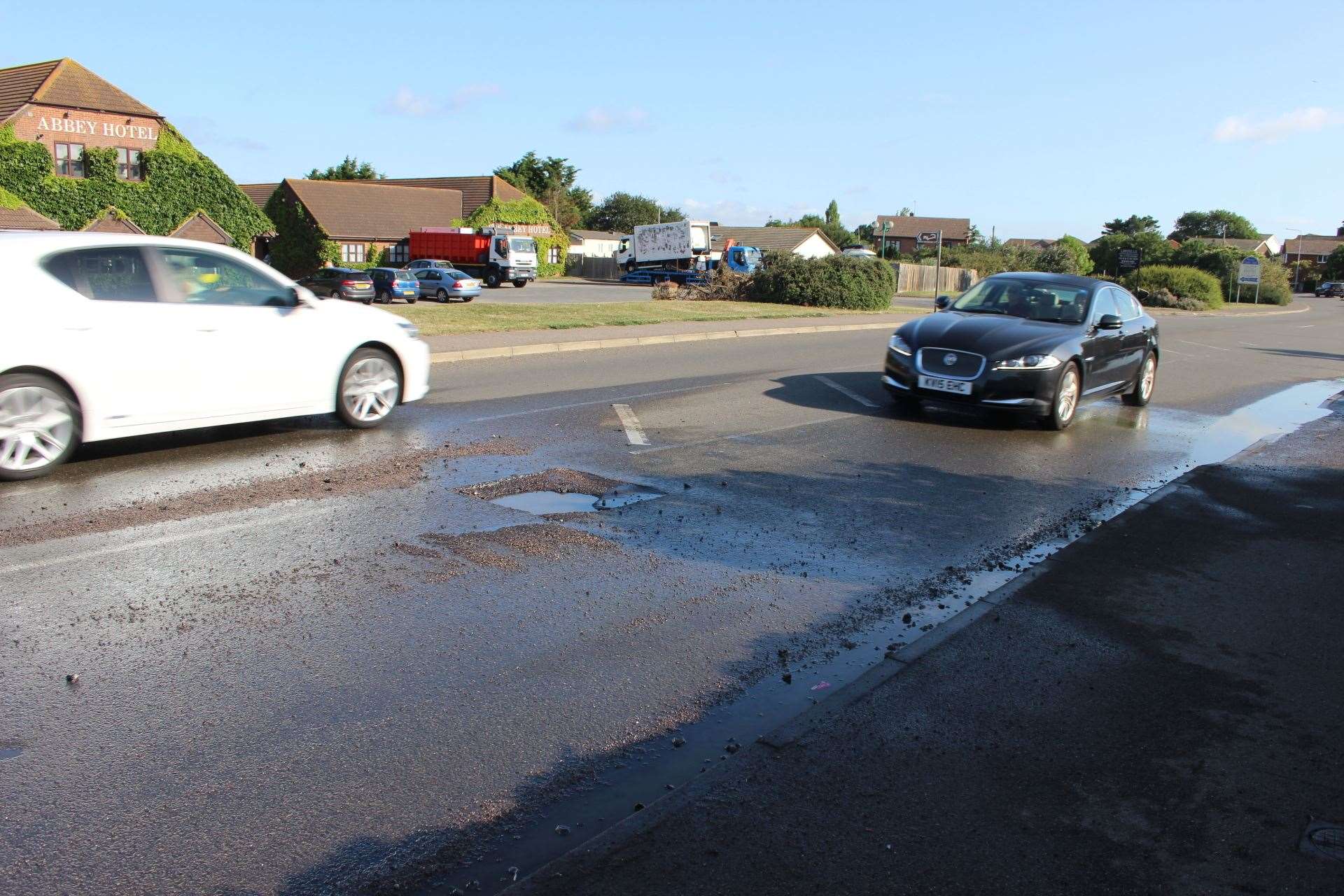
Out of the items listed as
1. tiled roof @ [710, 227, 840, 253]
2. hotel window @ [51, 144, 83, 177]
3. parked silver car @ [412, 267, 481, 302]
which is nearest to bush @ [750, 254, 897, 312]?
parked silver car @ [412, 267, 481, 302]

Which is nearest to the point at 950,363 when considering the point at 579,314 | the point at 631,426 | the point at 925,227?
the point at 631,426

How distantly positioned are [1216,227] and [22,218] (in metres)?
147

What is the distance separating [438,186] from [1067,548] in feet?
256

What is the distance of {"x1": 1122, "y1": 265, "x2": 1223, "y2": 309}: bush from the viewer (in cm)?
5541

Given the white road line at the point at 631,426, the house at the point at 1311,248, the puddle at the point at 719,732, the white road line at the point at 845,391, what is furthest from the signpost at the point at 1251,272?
the house at the point at 1311,248

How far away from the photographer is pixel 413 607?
5176 millimetres

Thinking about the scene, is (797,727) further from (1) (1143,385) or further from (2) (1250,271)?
(2) (1250,271)

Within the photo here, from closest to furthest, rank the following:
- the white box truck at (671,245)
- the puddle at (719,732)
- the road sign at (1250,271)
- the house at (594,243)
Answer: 1. the puddle at (719,732)
2. the white box truck at (671,245)
3. the road sign at (1250,271)
4. the house at (594,243)

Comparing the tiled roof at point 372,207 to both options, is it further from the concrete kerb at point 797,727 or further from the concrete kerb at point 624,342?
the concrete kerb at point 797,727

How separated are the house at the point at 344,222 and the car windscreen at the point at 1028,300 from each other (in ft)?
177

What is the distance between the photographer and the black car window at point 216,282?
8219mm

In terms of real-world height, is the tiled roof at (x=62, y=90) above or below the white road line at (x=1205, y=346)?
above

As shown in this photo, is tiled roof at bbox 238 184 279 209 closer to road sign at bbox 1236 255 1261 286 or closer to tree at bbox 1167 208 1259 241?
road sign at bbox 1236 255 1261 286

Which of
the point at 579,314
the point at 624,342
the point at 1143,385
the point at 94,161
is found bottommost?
the point at 1143,385
